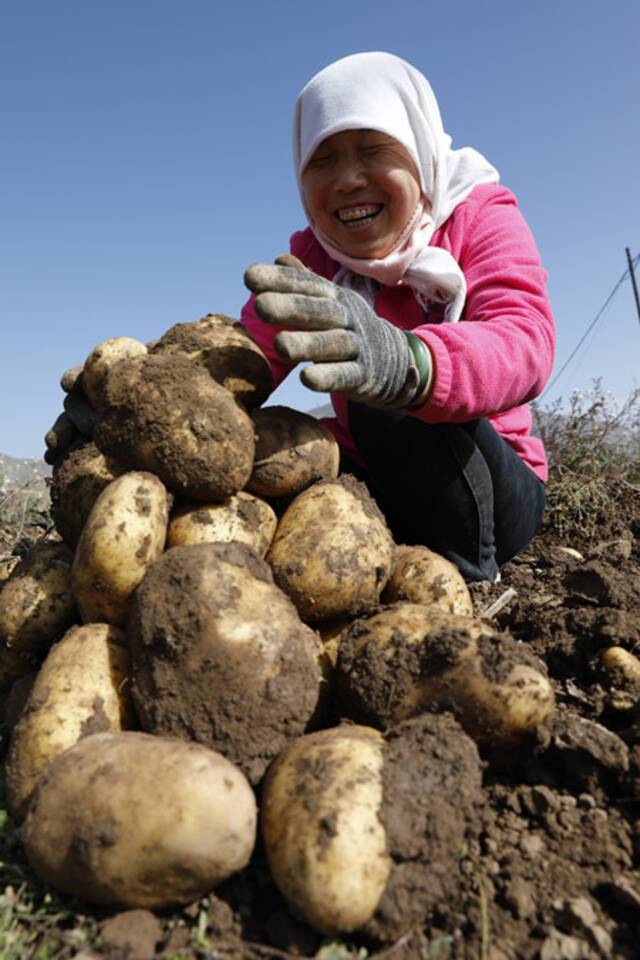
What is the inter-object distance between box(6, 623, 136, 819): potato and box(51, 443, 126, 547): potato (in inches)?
18.9

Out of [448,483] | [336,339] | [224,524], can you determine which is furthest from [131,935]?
[448,483]

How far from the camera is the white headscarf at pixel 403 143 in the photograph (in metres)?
2.80

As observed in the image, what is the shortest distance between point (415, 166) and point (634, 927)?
2.65 meters

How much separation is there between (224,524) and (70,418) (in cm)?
86

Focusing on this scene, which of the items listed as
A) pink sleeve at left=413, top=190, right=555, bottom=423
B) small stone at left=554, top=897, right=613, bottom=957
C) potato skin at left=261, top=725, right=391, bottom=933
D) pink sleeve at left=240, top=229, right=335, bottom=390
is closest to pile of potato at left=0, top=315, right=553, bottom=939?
potato skin at left=261, top=725, right=391, bottom=933

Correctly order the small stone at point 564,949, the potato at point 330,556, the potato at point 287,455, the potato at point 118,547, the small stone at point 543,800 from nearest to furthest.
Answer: the small stone at point 564,949, the small stone at point 543,800, the potato at point 118,547, the potato at point 330,556, the potato at point 287,455

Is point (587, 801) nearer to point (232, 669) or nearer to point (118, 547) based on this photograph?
point (232, 669)

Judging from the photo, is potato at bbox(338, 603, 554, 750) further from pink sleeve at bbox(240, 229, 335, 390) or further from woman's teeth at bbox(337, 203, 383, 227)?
woman's teeth at bbox(337, 203, 383, 227)

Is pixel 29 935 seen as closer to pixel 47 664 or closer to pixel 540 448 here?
pixel 47 664

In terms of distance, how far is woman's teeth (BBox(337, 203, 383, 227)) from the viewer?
2916 millimetres

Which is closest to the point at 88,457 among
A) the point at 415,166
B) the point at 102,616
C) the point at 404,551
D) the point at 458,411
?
the point at 102,616

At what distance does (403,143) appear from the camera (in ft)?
9.21

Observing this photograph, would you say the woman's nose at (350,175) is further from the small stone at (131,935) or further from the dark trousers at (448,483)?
the small stone at (131,935)

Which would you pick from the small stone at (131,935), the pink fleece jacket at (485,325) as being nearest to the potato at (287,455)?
the pink fleece jacket at (485,325)
